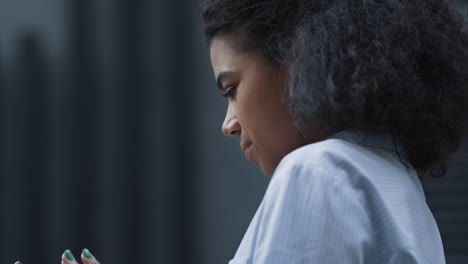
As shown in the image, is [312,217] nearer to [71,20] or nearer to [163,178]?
[163,178]

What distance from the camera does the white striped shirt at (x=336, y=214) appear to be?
2.35ft

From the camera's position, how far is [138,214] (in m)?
2.21

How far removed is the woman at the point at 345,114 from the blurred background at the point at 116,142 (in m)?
1.19

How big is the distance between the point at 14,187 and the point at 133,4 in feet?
2.40

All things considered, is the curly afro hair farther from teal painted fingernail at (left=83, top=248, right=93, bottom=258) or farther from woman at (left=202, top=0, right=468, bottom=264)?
teal painted fingernail at (left=83, top=248, right=93, bottom=258)

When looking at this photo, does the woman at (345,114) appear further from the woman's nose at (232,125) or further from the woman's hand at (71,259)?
the woman's hand at (71,259)

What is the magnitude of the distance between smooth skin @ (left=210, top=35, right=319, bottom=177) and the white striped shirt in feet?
0.64

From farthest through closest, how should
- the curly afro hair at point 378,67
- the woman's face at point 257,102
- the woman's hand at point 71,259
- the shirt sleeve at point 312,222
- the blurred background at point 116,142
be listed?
1. the blurred background at point 116,142
2. the woman's hand at point 71,259
3. the woman's face at point 257,102
4. the curly afro hair at point 378,67
5. the shirt sleeve at point 312,222

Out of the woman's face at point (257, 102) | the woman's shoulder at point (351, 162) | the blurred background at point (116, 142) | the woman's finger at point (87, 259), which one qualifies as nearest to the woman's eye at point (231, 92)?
the woman's face at point (257, 102)

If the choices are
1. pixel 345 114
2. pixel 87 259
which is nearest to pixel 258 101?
pixel 345 114

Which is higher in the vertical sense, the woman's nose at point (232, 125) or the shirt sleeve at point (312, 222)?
the woman's nose at point (232, 125)

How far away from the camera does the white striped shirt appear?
72 centimetres

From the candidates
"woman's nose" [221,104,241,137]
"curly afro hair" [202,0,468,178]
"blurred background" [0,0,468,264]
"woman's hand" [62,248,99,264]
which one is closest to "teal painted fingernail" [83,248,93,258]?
"woman's hand" [62,248,99,264]

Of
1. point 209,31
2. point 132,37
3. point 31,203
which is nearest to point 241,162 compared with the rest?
point 132,37
